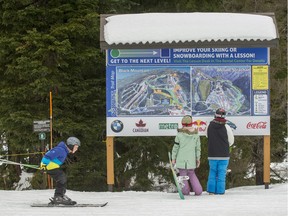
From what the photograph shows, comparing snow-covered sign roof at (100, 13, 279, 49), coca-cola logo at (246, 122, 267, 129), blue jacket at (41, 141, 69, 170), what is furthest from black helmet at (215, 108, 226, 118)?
blue jacket at (41, 141, 69, 170)

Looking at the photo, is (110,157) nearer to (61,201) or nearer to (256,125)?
(61,201)

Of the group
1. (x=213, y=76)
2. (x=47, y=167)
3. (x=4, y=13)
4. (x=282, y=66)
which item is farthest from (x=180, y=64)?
(x=282, y=66)

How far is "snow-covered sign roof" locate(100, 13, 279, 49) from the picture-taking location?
12.5m

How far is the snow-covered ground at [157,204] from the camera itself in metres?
9.02

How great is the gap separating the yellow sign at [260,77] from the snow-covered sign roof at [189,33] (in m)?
0.53

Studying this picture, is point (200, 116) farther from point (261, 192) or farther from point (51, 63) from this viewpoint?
point (51, 63)

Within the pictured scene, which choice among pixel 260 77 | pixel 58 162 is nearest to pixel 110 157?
pixel 58 162

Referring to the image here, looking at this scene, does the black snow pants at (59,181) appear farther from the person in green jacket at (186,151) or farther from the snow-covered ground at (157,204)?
the person in green jacket at (186,151)

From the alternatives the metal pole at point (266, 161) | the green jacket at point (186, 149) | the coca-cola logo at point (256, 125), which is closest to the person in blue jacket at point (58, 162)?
the green jacket at point (186, 149)

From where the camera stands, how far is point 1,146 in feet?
61.6

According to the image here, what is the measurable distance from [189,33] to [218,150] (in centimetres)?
262

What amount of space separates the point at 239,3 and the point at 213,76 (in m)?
7.94

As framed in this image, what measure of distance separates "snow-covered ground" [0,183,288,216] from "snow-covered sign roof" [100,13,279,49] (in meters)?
3.14

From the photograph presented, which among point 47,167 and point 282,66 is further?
point 282,66
